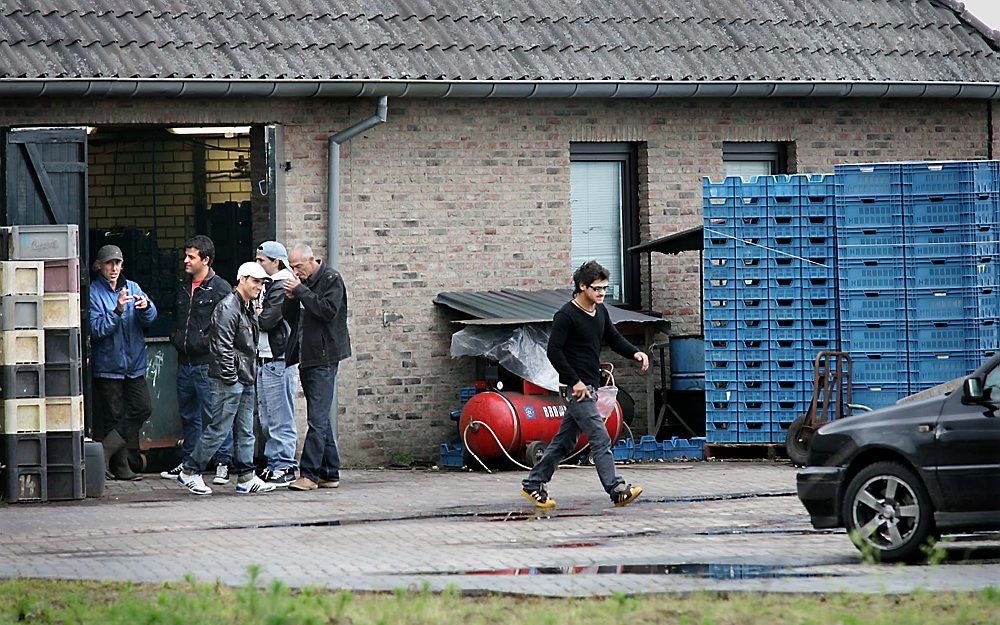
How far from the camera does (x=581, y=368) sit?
1335cm

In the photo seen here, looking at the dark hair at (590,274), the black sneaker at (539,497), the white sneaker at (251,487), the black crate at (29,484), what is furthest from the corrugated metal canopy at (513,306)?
the black crate at (29,484)

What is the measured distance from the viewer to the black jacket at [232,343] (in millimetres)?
14312

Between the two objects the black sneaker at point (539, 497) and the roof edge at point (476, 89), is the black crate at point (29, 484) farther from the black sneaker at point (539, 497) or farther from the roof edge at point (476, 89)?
the black sneaker at point (539, 497)

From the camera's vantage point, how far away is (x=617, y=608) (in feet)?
26.3

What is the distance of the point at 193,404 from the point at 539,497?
13.4ft

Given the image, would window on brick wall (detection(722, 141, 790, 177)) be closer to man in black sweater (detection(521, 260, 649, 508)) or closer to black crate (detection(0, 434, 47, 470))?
man in black sweater (detection(521, 260, 649, 508))

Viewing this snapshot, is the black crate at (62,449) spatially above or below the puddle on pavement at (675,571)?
above

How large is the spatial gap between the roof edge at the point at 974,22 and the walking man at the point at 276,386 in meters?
9.49

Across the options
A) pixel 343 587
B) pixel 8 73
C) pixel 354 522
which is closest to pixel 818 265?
pixel 354 522

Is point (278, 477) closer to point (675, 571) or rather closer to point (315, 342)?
point (315, 342)

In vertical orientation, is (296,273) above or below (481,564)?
above

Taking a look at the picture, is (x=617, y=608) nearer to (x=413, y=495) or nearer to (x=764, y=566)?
(x=764, y=566)

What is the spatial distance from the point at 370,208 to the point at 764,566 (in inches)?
336

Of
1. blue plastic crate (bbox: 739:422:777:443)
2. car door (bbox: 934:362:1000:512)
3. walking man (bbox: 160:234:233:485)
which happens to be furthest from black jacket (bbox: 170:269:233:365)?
car door (bbox: 934:362:1000:512)
